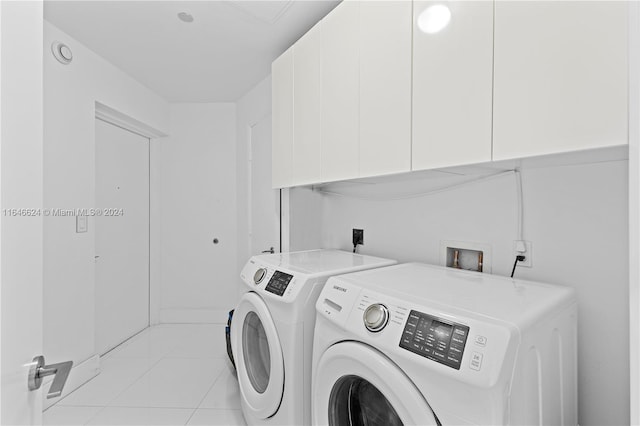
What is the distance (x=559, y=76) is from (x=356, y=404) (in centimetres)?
116

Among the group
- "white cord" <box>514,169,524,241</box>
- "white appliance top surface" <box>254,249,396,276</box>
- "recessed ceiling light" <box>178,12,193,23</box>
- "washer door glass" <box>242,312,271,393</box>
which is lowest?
"washer door glass" <box>242,312,271,393</box>

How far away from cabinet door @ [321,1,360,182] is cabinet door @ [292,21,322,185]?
0.19ft

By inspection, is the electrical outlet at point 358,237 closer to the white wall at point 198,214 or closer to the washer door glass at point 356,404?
the washer door glass at point 356,404

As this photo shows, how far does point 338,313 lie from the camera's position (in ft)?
3.44

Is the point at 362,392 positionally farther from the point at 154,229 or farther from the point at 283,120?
the point at 154,229

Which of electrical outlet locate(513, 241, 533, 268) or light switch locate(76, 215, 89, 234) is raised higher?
light switch locate(76, 215, 89, 234)

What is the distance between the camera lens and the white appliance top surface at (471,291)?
2.74 ft

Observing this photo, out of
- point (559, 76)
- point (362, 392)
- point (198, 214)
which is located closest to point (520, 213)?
point (559, 76)

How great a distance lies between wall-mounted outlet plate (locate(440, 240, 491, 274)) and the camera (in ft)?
4.40

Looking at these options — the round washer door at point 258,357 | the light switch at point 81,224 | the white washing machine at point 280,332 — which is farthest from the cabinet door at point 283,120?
the light switch at point 81,224

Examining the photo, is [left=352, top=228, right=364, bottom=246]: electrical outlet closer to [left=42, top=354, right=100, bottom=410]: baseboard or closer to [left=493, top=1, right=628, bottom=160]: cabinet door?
[left=493, top=1, right=628, bottom=160]: cabinet door

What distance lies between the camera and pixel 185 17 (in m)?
1.86

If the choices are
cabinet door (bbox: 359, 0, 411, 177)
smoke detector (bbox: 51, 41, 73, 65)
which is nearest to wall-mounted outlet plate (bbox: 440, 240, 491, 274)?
cabinet door (bbox: 359, 0, 411, 177)

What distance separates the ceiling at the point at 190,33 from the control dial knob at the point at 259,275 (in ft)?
4.71
